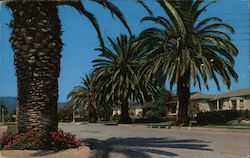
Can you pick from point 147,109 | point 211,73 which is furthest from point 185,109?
point 147,109

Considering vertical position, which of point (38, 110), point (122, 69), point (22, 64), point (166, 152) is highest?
point (122, 69)

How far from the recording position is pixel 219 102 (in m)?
56.6

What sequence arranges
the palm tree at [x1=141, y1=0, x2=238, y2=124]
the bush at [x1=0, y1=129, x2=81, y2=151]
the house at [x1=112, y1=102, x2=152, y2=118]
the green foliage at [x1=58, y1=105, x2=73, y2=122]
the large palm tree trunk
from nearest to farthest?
1. the bush at [x1=0, y1=129, x2=81, y2=151]
2. the large palm tree trunk
3. the green foliage at [x1=58, y1=105, x2=73, y2=122]
4. the palm tree at [x1=141, y1=0, x2=238, y2=124]
5. the house at [x1=112, y1=102, x2=152, y2=118]

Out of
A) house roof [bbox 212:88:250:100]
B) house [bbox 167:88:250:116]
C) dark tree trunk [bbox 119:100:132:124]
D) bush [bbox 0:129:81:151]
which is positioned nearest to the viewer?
bush [bbox 0:129:81:151]

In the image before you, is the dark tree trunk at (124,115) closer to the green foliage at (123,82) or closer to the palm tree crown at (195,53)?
the green foliage at (123,82)

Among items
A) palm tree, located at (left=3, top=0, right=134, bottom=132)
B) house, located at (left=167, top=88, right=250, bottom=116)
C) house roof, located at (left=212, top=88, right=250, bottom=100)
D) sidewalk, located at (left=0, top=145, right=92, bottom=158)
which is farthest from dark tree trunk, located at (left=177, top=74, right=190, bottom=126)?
sidewalk, located at (left=0, top=145, right=92, bottom=158)

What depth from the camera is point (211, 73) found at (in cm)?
2666

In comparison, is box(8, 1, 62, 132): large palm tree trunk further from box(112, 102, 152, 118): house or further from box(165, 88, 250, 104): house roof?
box(112, 102, 152, 118): house

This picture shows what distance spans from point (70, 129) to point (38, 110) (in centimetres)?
300

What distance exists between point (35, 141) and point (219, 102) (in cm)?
4867

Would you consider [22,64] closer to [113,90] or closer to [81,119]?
[81,119]

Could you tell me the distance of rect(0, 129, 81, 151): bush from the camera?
32.8 feet

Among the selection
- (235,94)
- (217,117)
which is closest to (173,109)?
(235,94)

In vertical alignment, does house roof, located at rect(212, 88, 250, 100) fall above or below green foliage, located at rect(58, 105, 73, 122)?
above
